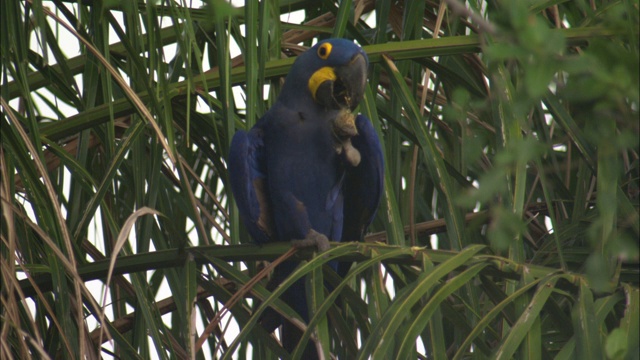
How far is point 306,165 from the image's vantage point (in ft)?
6.29

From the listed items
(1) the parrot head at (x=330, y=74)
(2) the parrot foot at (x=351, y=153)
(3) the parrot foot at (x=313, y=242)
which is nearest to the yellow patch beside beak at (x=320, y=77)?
(1) the parrot head at (x=330, y=74)

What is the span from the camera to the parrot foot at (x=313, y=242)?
5.50 ft

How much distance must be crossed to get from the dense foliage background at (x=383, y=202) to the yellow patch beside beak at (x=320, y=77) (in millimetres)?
88

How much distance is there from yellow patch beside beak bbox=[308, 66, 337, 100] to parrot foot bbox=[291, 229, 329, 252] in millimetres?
302

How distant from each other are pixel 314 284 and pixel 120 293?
830 mm

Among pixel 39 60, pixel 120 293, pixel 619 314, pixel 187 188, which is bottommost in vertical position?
pixel 619 314

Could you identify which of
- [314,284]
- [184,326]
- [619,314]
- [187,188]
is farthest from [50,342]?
[619,314]

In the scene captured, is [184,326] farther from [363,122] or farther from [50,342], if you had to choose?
[363,122]

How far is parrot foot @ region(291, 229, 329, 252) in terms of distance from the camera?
5.50ft

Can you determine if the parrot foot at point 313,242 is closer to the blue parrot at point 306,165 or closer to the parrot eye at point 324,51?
the blue parrot at point 306,165

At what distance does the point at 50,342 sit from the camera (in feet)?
5.15

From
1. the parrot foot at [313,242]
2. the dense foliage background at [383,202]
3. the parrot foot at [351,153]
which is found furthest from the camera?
the parrot foot at [351,153]

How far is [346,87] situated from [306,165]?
0.67ft

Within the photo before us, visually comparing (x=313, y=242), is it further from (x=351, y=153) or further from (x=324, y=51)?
(x=324, y=51)
